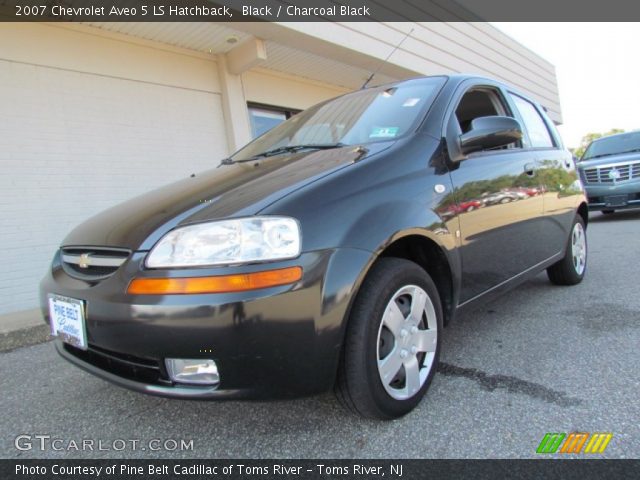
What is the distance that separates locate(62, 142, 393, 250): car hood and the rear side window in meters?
1.74

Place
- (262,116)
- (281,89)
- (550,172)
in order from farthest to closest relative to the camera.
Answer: (281,89) < (262,116) < (550,172)

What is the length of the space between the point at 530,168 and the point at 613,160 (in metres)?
6.41

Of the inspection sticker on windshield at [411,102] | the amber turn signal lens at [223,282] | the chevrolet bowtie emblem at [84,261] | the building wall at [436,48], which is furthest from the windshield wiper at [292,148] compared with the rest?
the building wall at [436,48]

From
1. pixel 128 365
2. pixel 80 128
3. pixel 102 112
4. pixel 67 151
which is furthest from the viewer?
pixel 102 112

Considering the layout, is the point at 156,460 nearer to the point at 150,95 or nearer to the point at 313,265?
the point at 313,265

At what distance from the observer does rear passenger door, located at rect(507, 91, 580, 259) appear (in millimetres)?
3184

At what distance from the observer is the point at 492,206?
2514mm

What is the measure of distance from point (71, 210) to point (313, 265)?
4688 millimetres

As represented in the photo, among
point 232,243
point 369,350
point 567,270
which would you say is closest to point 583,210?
point 567,270

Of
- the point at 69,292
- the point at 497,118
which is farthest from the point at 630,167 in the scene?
the point at 69,292

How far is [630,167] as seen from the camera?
25.7 feet

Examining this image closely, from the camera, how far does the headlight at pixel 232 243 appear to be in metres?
1.55

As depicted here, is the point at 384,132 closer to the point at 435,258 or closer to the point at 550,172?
the point at 435,258

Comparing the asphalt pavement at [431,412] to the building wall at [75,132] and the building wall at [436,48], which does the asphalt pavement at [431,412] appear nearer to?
the building wall at [75,132]
